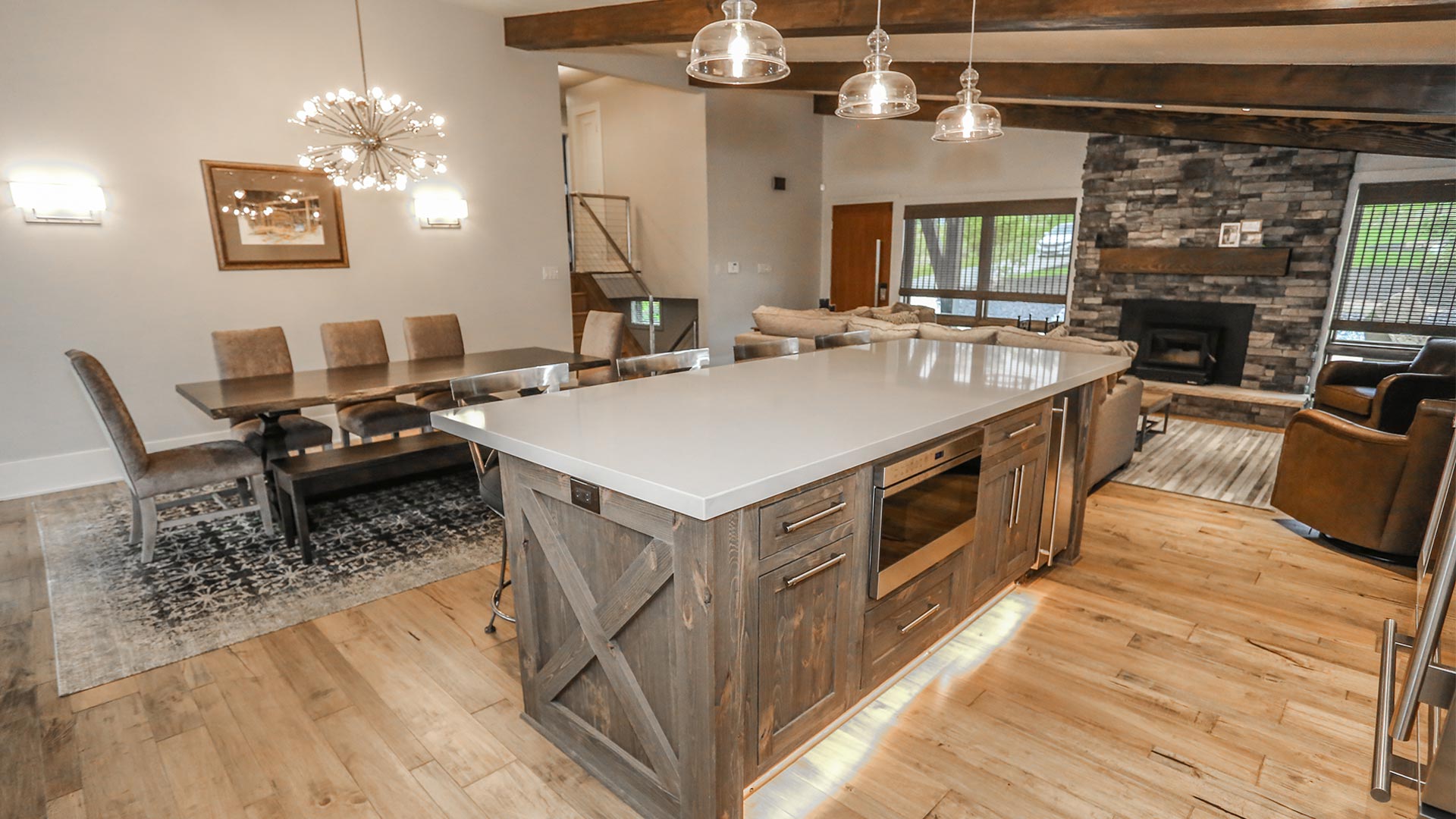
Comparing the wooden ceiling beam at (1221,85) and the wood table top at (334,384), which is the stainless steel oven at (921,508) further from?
the wooden ceiling beam at (1221,85)

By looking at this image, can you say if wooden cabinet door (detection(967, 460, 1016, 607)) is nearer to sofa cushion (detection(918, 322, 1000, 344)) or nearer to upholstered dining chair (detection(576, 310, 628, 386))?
sofa cushion (detection(918, 322, 1000, 344))

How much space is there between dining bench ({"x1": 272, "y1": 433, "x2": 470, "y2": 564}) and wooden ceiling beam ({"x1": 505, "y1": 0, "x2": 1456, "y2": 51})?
3.38 meters

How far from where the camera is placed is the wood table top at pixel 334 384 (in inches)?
133

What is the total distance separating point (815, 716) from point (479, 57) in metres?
6.02

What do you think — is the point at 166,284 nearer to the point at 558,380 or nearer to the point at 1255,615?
the point at 558,380

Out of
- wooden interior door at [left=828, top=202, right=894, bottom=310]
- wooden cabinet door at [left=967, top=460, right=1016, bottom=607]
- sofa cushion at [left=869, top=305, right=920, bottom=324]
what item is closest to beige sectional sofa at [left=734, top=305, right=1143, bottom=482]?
sofa cushion at [left=869, top=305, right=920, bottom=324]

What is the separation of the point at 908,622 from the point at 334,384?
333 cm

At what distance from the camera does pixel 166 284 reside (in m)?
4.61

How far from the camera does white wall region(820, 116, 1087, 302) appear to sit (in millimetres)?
7719

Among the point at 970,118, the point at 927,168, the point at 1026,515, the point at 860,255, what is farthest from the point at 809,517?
the point at 860,255

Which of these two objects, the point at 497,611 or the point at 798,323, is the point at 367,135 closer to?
the point at 497,611

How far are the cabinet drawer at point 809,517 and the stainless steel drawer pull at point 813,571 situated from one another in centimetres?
5

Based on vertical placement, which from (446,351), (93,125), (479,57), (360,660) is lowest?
(360,660)

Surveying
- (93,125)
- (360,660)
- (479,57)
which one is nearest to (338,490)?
(360,660)
